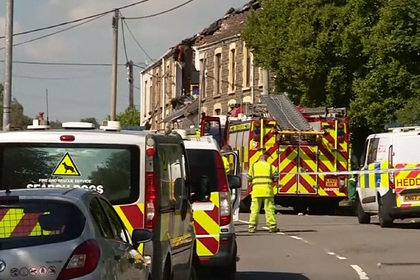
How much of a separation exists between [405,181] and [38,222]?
51.6ft

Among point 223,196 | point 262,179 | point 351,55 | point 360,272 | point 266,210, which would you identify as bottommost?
point 360,272

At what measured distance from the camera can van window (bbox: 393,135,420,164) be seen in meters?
22.5

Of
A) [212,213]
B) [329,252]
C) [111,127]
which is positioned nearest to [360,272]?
[212,213]

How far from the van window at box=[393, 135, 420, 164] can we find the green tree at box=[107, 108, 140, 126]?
49.2 m

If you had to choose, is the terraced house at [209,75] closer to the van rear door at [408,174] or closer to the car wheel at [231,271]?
the van rear door at [408,174]

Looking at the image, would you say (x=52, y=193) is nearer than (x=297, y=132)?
Yes

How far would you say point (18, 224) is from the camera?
→ 7.77 metres

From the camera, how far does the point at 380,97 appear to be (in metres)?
30.6

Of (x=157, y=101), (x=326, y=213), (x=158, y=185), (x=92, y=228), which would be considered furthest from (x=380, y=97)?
(x=157, y=101)

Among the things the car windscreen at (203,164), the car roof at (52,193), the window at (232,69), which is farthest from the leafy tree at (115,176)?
the window at (232,69)

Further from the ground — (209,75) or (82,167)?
(209,75)

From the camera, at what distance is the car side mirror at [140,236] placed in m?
8.97

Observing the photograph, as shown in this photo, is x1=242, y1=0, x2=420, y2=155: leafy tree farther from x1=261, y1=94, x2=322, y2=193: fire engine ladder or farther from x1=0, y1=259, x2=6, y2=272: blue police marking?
x1=0, y1=259, x2=6, y2=272: blue police marking

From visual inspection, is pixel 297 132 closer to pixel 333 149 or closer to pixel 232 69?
pixel 333 149
